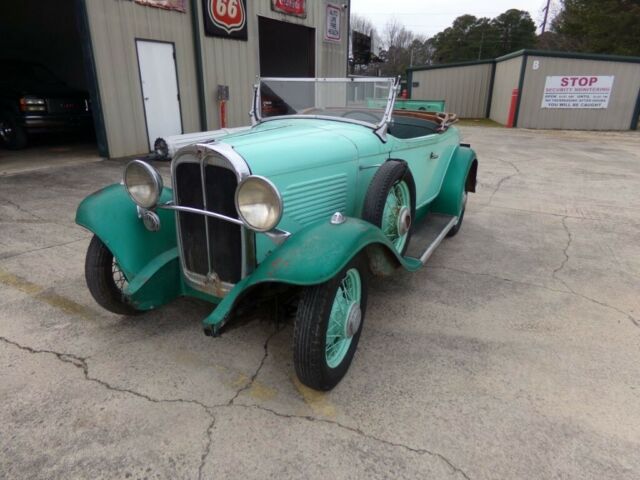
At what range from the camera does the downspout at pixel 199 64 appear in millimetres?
8828

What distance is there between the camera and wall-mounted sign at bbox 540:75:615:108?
14.8 meters

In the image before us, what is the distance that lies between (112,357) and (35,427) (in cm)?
55

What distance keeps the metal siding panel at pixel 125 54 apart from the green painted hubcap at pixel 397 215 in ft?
21.4

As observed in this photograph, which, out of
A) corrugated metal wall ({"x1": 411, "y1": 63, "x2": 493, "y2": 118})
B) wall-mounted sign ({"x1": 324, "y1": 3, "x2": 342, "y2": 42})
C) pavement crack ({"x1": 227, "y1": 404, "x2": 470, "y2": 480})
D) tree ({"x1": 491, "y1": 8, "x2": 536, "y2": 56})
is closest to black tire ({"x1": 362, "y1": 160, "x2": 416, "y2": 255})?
pavement crack ({"x1": 227, "y1": 404, "x2": 470, "y2": 480})

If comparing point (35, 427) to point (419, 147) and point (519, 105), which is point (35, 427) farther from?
point (519, 105)

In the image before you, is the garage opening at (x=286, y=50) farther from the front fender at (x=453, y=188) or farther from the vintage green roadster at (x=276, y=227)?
the vintage green roadster at (x=276, y=227)

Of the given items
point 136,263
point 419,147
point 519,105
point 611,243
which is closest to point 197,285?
point 136,263

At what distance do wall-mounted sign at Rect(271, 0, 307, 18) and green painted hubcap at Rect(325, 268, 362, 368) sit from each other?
10.2 meters

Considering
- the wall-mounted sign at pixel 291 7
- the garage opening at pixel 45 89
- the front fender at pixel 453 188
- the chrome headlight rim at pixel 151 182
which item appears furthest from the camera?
the wall-mounted sign at pixel 291 7

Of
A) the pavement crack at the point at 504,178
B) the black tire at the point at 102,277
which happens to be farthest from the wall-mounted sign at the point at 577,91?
the black tire at the point at 102,277

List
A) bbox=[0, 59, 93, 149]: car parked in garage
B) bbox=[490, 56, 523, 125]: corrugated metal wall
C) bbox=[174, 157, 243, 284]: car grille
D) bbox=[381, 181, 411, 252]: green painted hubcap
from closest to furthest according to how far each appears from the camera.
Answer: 1. bbox=[174, 157, 243, 284]: car grille
2. bbox=[381, 181, 411, 252]: green painted hubcap
3. bbox=[0, 59, 93, 149]: car parked in garage
4. bbox=[490, 56, 523, 125]: corrugated metal wall

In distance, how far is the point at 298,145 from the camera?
2.60 meters

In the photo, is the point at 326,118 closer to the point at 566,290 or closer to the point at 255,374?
the point at 255,374

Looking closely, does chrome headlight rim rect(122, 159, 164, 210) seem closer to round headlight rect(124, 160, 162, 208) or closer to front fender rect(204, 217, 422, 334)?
round headlight rect(124, 160, 162, 208)
